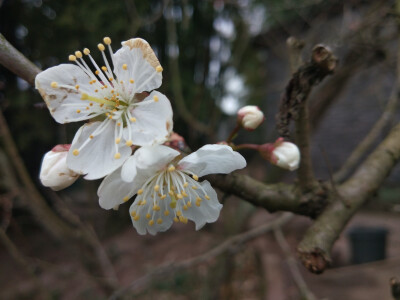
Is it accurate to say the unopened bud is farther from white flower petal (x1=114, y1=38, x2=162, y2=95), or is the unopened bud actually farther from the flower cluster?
white flower petal (x1=114, y1=38, x2=162, y2=95)

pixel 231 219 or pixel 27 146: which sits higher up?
pixel 27 146

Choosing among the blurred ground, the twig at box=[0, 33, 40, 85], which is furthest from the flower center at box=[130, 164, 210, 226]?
the blurred ground

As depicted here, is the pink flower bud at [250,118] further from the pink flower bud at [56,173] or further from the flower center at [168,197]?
the pink flower bud at [56,173]

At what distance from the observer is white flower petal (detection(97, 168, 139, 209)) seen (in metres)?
0.70

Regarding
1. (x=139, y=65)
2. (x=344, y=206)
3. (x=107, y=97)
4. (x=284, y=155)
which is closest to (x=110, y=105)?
(x=107, y=97)

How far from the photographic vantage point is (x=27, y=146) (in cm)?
452

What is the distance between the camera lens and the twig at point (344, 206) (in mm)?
740

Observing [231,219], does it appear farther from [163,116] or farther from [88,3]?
[88,3]

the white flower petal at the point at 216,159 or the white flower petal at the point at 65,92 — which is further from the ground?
the white flower petal at the point at 65,92

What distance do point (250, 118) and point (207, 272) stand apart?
2.66 metres

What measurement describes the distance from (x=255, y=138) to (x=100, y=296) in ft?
17.6

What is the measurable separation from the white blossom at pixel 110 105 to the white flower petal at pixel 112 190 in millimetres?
18

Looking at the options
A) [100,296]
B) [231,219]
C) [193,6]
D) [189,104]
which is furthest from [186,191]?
[193,6]

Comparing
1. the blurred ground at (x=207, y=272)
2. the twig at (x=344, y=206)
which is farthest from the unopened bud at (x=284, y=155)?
the blurred ground at (x=207, y=272)
